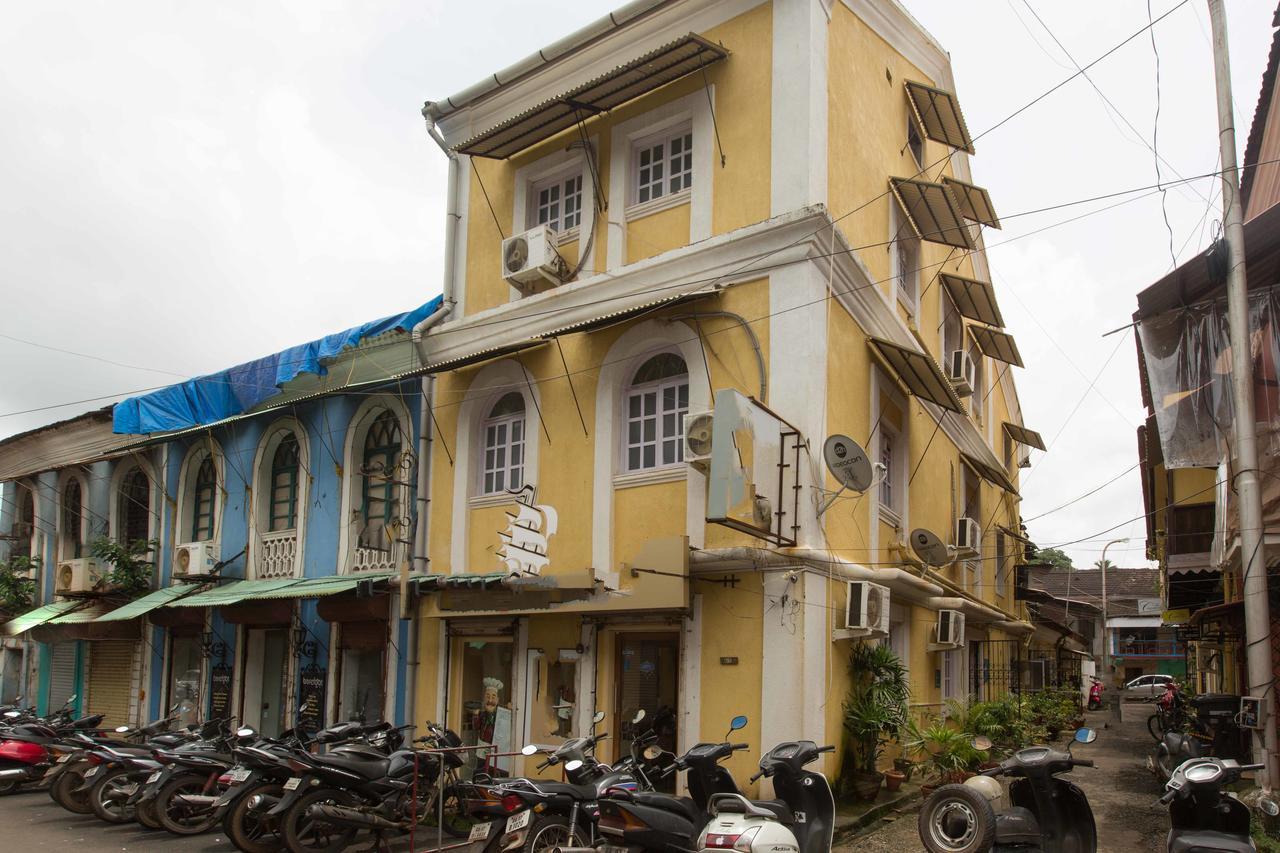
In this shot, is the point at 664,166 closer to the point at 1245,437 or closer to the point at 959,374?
the point at 959,374

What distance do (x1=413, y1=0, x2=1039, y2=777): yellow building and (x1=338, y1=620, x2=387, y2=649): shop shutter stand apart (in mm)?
918

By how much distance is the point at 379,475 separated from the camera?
14859 millimetres

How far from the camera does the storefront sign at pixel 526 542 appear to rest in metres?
11.4

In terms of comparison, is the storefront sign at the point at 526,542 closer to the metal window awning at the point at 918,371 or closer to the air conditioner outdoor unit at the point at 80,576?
the metal window awning at the point at 918,371

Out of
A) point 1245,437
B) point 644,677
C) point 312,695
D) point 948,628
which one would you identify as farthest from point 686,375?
point 312,695

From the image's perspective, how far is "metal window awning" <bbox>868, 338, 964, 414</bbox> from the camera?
1252cm

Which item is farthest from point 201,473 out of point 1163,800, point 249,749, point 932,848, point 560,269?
point 1163,800

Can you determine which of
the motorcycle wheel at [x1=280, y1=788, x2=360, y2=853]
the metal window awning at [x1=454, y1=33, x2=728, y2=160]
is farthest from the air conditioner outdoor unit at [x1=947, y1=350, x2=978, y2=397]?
the motorcycle wheel at [x1=280, y1=788, x2=360, y2=853]

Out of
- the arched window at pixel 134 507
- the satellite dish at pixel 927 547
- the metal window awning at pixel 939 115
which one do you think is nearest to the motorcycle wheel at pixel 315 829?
the satellite dish at pixel 927 547

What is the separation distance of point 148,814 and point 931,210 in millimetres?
12536

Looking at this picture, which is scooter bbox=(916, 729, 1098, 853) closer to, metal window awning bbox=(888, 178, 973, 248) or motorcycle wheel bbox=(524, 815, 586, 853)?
motorcycle wheel bbox=(524, 815, 586, 853)

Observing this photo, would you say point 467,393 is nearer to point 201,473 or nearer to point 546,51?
point 546,51

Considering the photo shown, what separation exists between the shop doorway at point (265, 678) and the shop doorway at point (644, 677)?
7019 millimetres

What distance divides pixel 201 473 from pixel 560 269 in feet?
31.4
